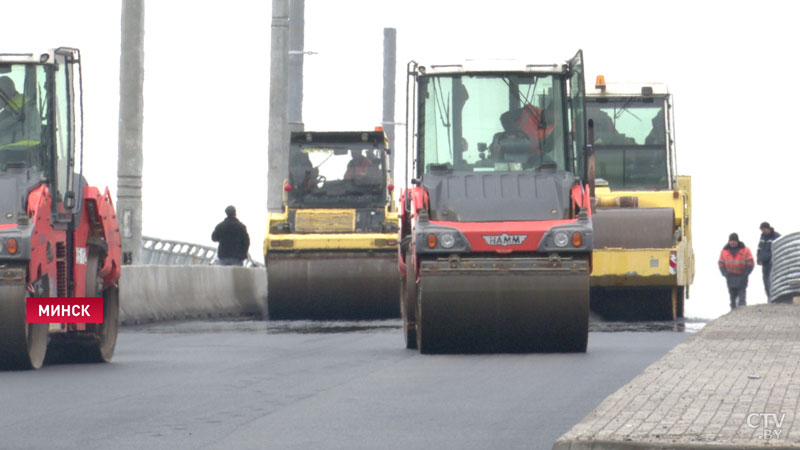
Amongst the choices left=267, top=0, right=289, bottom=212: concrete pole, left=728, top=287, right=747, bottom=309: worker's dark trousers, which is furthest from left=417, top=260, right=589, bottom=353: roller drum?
left=728, top=287, right=747, bottom=309: worker's dark trousers

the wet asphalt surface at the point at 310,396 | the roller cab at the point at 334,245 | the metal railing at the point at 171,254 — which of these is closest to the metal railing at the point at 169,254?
the metal railing at the point at 171,254

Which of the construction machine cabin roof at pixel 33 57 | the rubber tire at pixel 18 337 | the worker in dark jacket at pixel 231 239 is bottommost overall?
the rubber tire at pixel 18 337

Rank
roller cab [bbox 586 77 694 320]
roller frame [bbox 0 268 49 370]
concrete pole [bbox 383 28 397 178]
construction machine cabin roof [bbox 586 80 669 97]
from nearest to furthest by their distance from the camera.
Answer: roller frame [bbox 0 268 49 370] < roller cab [bbox 586 77 694 320] < construction machine cabin roof [bbox 586 80 669 97] < concrete pole [bbox 383 28 397 178]

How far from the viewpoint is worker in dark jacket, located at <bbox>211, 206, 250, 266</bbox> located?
31.7 metres

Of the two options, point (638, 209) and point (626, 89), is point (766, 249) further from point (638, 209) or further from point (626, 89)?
point (638, 209)

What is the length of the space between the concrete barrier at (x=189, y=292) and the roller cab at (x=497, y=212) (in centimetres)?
730

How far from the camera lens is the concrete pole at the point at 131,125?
2466 centimetres

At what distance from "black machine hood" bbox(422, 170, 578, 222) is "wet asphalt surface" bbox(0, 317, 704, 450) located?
1396mm

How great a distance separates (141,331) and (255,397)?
36.8 ft

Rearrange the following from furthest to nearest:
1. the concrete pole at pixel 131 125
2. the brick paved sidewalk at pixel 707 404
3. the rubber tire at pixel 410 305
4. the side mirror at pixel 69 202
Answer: the concrete pole at pixel 131 125 → the rubber tire at pixel 410 305 → the side mirror at pixel 69 202 → the brick paved sidewalk at pixel 707 404

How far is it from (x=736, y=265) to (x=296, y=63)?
9.68 metres

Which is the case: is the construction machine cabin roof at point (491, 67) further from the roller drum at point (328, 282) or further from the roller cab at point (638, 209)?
the roller drum at point (328, 282)

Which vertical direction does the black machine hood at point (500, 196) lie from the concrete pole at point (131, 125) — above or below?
below
